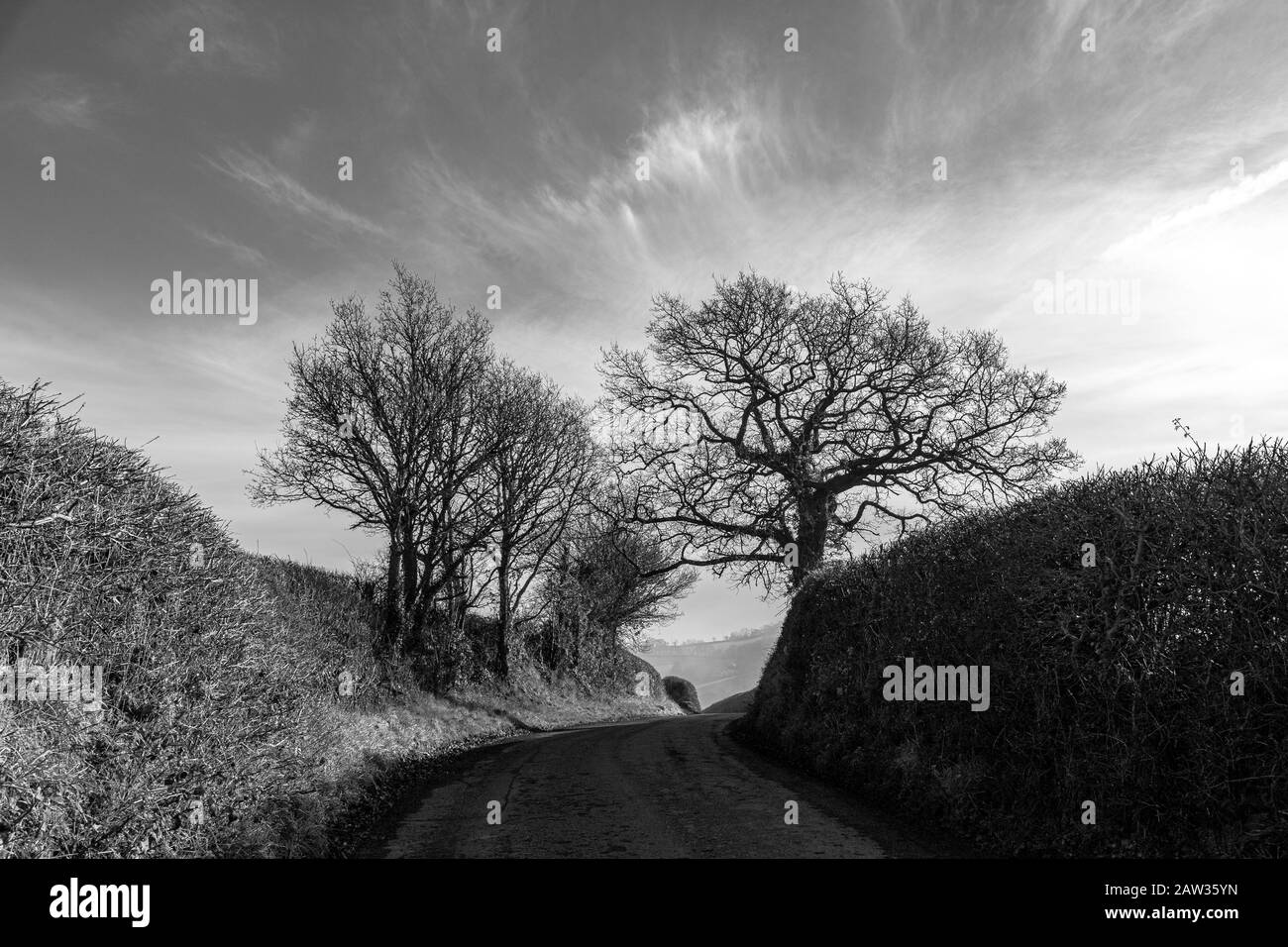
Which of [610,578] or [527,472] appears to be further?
[610,578]

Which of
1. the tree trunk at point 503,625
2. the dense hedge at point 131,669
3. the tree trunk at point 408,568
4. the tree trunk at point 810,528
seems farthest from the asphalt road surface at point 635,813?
the tree trunk at point 503,625

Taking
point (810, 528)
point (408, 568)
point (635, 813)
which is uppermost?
point (810, 528)

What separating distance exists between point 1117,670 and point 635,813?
623 centimetres

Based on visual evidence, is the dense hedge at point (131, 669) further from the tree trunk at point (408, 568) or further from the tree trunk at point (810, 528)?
the tree trunk at point (810, 528)

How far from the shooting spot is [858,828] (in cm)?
885

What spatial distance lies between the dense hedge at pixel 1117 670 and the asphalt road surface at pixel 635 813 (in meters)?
1.31

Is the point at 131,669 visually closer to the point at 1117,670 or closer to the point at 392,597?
the point at 1117,670

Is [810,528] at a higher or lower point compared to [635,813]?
higher

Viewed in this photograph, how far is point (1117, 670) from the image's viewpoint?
7.21 meters

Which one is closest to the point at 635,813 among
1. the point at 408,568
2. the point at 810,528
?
the point at 408,568

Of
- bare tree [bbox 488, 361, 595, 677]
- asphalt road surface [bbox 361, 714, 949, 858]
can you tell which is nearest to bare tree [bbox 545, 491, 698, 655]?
bare tree [bbox 488, 361, 595, 677]

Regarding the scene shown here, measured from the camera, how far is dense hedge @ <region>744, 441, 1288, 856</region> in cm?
630

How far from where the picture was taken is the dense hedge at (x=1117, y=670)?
630 cm
